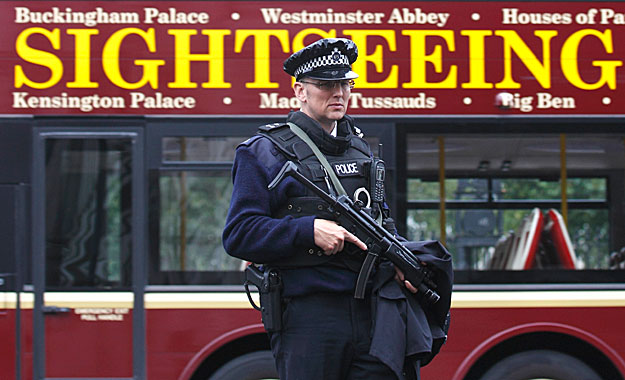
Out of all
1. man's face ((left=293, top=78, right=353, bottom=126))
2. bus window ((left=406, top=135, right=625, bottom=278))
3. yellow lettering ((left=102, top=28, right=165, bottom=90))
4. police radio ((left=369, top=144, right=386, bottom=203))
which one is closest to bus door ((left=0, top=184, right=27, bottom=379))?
yellow lettering ((left=102, top=28, right=165, bottom=90))

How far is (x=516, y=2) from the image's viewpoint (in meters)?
4.74

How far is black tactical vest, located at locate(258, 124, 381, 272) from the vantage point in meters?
2.63

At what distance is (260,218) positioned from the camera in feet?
8.45

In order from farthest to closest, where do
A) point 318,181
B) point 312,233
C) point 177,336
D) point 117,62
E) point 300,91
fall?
1. point 117,62
2. point 177,336
3. point 300,91
4. point 318,181
5. point 312,233

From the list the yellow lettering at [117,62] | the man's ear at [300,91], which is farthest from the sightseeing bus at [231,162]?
the man's ear at [300,91]

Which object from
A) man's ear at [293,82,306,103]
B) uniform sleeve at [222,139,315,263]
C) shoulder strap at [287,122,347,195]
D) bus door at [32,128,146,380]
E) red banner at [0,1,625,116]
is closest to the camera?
uniform sleeve at [222,139,315,263]

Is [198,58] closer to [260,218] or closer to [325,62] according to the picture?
[325,62]

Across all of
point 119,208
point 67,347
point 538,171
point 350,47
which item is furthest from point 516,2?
point 67,347

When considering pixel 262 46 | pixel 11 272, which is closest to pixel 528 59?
pixel 262 46

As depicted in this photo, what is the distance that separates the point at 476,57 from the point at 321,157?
7.60ft

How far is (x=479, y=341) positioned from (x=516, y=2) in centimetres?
202

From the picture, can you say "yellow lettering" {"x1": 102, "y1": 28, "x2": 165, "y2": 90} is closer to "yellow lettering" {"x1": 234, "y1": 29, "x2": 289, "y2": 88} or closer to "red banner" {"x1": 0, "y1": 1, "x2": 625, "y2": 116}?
"red banner" {"x1": 0, "y1": 1, "x2": 625, "y2": 116}

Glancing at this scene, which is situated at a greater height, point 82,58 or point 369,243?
point 82,58

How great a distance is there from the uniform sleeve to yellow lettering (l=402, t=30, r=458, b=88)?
2.18 meters
